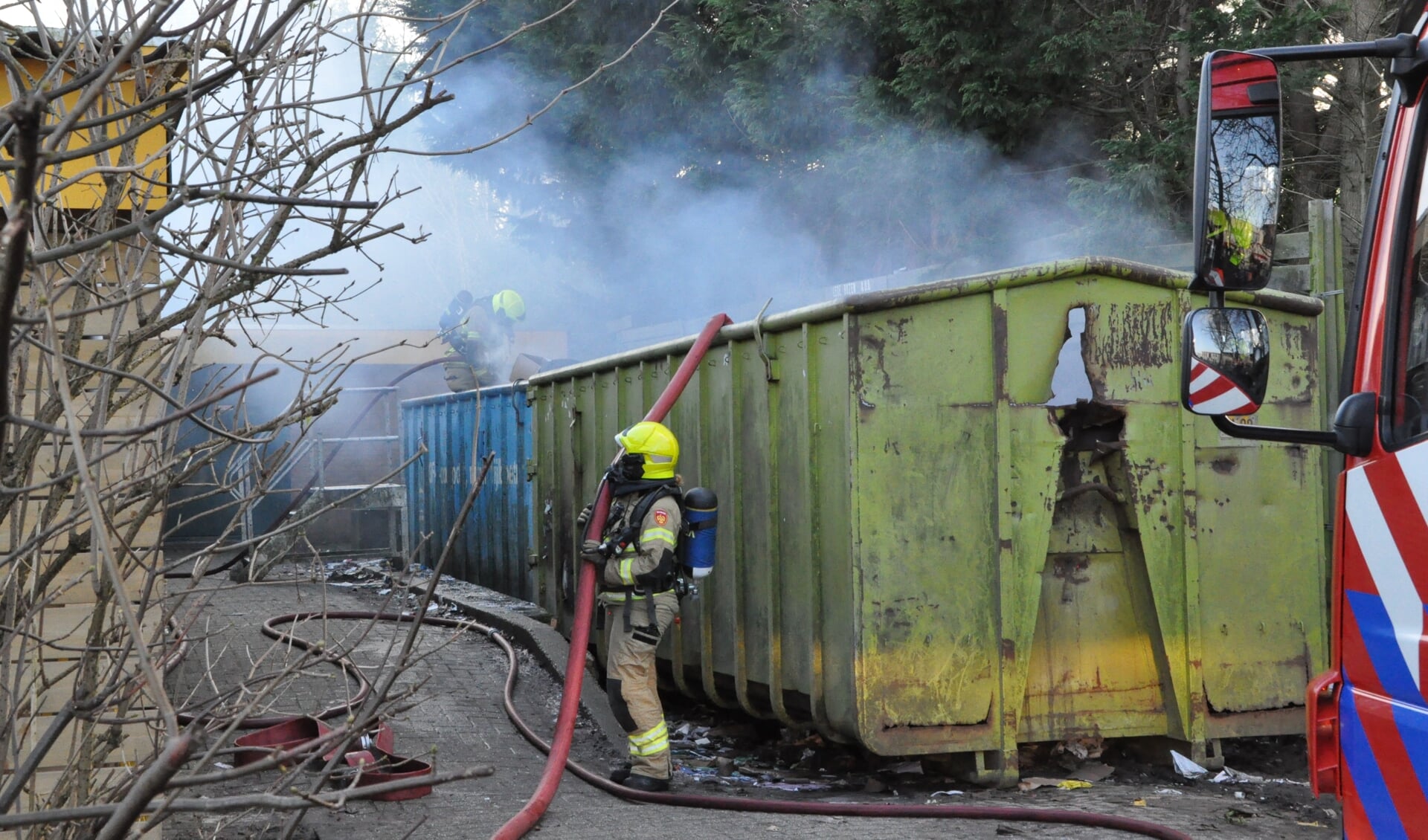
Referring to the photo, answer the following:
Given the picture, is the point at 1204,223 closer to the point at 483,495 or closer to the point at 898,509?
the point at 898,509

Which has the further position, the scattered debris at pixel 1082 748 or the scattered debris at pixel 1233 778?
the scattered debris at pixel 1082 748

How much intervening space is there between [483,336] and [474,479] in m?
1.64

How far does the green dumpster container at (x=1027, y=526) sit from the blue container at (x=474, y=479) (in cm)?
365

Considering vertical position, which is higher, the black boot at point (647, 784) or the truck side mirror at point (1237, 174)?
the truck side mirror at point (1237, 174)

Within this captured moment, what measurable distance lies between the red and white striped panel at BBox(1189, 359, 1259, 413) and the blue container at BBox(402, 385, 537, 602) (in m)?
6.68

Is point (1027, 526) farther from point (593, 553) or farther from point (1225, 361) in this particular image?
point (1225, 361)

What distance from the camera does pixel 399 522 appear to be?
13477 mm

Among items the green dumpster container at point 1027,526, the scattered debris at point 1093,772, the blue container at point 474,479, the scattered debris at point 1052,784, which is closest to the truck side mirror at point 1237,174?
the green dumpster container at point 1027,526

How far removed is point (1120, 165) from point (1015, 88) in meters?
1.38

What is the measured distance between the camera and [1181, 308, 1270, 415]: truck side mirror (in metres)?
2.35

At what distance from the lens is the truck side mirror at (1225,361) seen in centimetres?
235

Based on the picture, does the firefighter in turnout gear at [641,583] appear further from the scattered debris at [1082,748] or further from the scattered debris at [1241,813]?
the scattered debris at [1241,813]

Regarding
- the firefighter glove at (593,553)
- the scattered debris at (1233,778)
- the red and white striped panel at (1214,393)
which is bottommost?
the scattered debris at (1233,778)

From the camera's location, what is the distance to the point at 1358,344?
2479 millimetres
